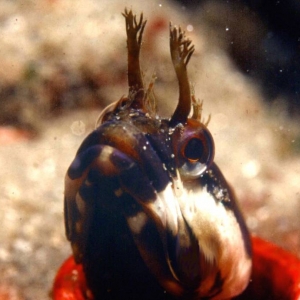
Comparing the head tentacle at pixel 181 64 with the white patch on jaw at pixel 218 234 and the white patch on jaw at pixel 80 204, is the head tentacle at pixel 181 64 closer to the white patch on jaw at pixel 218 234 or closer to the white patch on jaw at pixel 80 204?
the white patch on jaw at pixel 218 234

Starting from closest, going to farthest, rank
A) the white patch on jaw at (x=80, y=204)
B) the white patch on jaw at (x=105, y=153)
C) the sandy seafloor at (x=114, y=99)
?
1. the white patch on jaw at (x=105, y=153)
2. the white patch on jaw at (x=80, y=204)
3. the sandy seafloor at (x=114, y=99)

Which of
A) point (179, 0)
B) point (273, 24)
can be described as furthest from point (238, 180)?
point (179, 0)

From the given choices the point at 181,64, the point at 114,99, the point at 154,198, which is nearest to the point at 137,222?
the point at 154,198

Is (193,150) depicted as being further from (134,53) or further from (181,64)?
(134,53)

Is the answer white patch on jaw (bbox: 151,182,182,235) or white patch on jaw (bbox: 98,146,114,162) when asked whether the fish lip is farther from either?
white patch on jaw (bbox: 98,146,114,162)

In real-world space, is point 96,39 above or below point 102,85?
above

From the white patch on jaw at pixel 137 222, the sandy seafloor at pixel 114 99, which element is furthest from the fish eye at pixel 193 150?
the sandy seafloor at pixel 114 99

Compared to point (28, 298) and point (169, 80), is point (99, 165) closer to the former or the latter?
point (28, 298)

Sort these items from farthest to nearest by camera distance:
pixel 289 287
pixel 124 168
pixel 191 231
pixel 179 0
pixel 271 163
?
pixel 271 163
pixel 179 0
pixel 289 287
pixel 191 231
pixel 124 168
